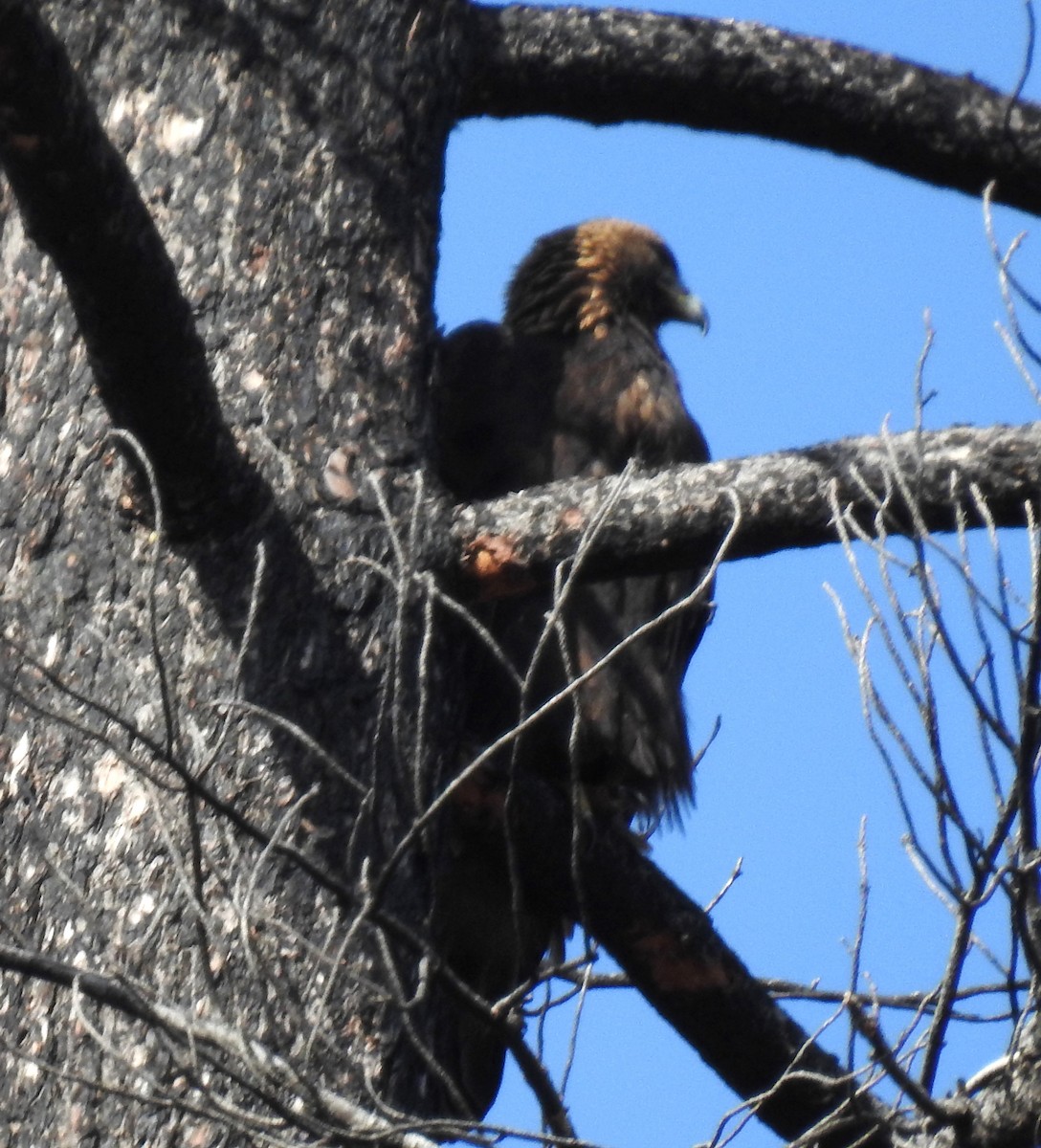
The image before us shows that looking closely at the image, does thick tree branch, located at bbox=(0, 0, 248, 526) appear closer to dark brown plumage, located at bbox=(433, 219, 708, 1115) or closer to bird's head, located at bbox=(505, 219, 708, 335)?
dark brown plumage, located at bbox=(433, 219, 708, 1115)

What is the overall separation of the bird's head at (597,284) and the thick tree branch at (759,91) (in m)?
0.87

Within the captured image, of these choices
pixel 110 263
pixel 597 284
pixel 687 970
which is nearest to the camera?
pixel 110 263

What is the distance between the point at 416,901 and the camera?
270cm

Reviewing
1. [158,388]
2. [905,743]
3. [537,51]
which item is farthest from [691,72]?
[905,743]

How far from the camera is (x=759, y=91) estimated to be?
11.9 feet

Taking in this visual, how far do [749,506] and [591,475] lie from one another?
1.07 m

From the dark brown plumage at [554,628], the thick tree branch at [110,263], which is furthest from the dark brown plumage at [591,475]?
the thick tree branch at [110,263]

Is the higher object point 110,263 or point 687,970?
point 110,263

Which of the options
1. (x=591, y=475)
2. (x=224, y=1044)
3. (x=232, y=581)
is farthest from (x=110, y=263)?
(x=591, y=475)

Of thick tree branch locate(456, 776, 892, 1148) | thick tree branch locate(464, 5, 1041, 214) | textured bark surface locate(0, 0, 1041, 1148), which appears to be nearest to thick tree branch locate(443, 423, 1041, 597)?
textured bark surface locate(0, 0, 1041, 1148)

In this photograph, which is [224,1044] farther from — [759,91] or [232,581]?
[759,91]

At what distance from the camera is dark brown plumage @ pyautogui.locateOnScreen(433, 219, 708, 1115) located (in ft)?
11.8

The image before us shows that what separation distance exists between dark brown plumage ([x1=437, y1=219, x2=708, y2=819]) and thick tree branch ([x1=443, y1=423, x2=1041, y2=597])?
31.1 inches

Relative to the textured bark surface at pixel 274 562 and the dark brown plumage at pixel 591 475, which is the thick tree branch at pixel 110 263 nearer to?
the textured bark surface at pixel 274 562
